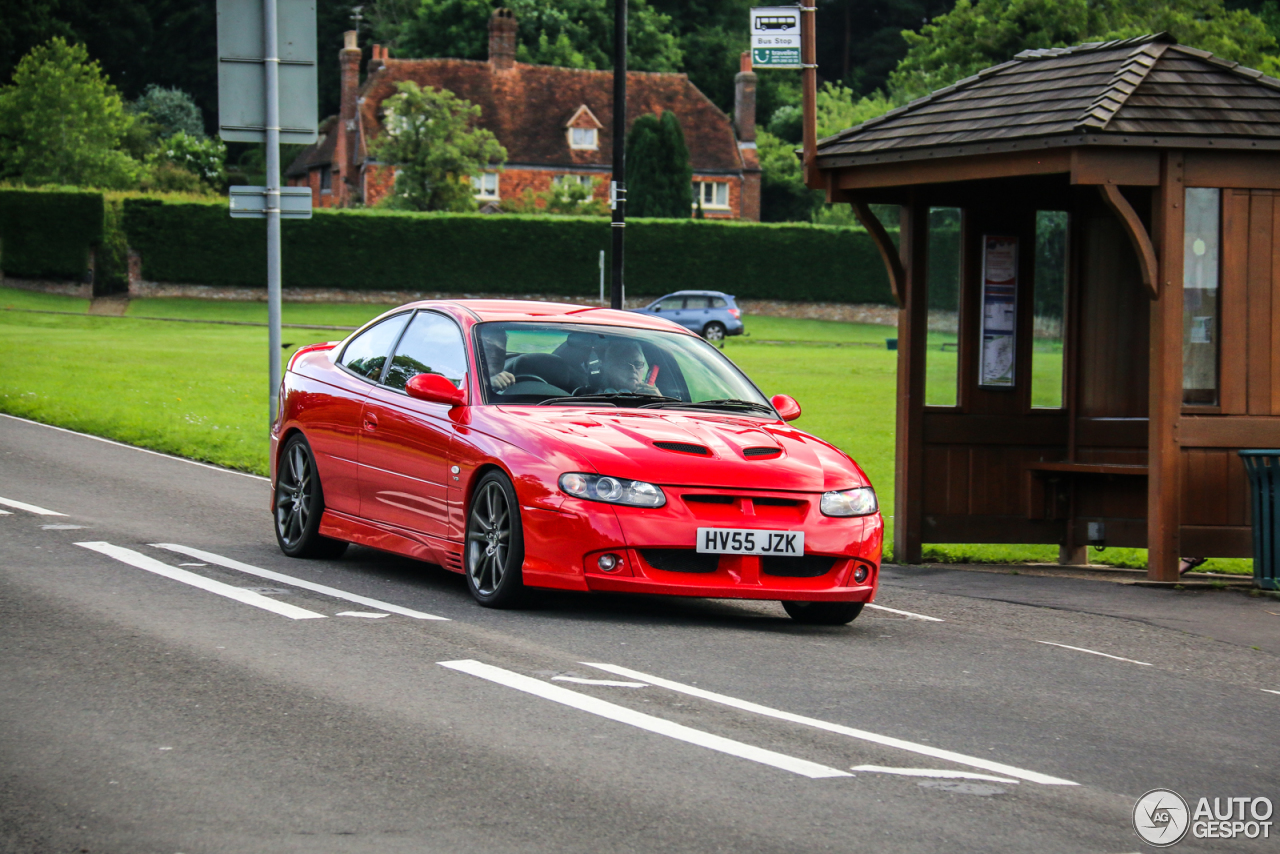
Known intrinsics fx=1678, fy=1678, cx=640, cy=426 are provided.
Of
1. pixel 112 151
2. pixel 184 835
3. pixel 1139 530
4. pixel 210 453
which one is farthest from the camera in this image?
pixel 112 151

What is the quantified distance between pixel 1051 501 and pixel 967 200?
235cm

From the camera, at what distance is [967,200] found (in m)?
12.6

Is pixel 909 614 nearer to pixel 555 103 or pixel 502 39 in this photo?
pixel 502 39

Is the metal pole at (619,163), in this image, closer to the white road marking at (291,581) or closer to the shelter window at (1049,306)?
the shelter window at (1049,306)

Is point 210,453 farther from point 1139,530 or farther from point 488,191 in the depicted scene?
point 488,191

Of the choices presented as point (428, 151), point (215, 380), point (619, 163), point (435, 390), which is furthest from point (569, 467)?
point (428, 151)

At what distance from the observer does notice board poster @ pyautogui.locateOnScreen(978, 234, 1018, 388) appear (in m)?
12.6

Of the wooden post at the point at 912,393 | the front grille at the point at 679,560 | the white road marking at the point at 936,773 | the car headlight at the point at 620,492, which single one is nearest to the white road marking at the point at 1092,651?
the front grille at the point at 679,560

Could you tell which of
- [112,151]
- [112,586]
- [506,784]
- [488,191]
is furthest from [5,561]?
[488,191]

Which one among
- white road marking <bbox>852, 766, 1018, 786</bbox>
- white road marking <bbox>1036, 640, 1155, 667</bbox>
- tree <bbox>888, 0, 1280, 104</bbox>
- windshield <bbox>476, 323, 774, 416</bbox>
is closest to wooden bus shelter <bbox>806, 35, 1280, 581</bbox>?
windshield <bbox>476, 323, 774, 416</bbox>

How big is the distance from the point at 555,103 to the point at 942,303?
7255 cm

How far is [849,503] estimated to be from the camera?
847cm

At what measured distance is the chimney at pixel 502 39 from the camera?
268 feet

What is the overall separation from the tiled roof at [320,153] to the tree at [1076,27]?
134ft
